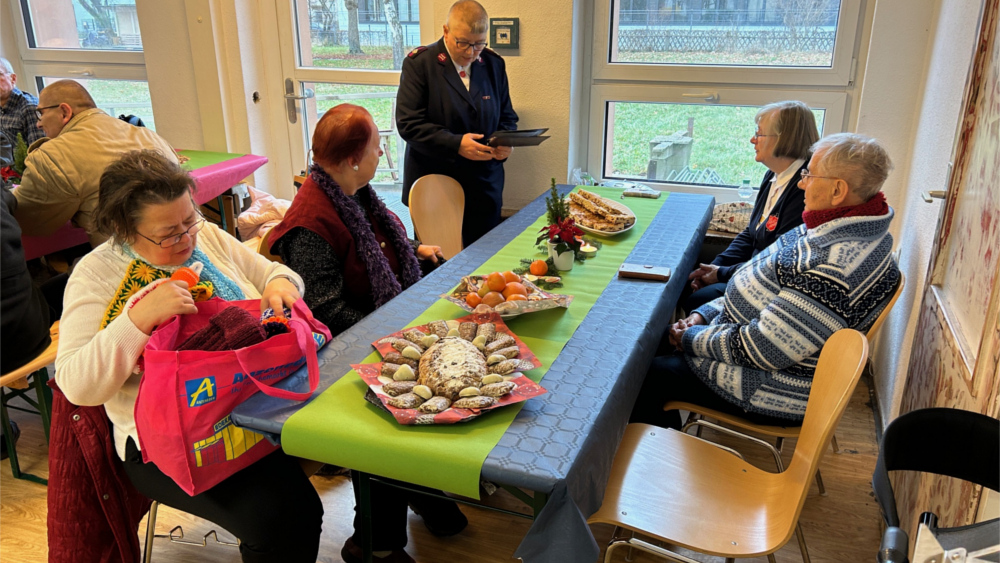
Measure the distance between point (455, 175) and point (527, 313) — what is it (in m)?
1.56

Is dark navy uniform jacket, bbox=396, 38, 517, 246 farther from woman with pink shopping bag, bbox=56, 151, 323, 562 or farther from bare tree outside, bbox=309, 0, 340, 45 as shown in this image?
woman with pink shopping bag, bbox=56, 151, 323, 562

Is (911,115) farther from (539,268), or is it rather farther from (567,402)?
(567,402)

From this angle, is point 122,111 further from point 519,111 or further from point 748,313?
point 748,313

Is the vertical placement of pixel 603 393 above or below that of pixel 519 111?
below

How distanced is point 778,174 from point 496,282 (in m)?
1.39

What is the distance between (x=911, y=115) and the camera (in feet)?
9.48

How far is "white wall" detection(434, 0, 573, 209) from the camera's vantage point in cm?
345

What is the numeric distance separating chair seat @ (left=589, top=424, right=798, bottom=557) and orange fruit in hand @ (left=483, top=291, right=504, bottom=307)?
48 cm

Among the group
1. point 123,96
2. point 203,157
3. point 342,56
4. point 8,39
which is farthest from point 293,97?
point 8,39

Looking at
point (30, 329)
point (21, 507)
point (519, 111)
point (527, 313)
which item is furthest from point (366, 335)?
point (519, 111)

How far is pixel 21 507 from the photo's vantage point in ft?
7.13

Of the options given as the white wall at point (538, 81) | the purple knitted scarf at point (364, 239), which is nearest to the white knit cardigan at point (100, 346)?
the purple knitted scarf at point (364, 239)

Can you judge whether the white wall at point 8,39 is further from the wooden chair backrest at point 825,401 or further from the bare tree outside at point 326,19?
the wooden chair backrest at point 825,401

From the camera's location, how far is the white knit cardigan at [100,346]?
1.37m
